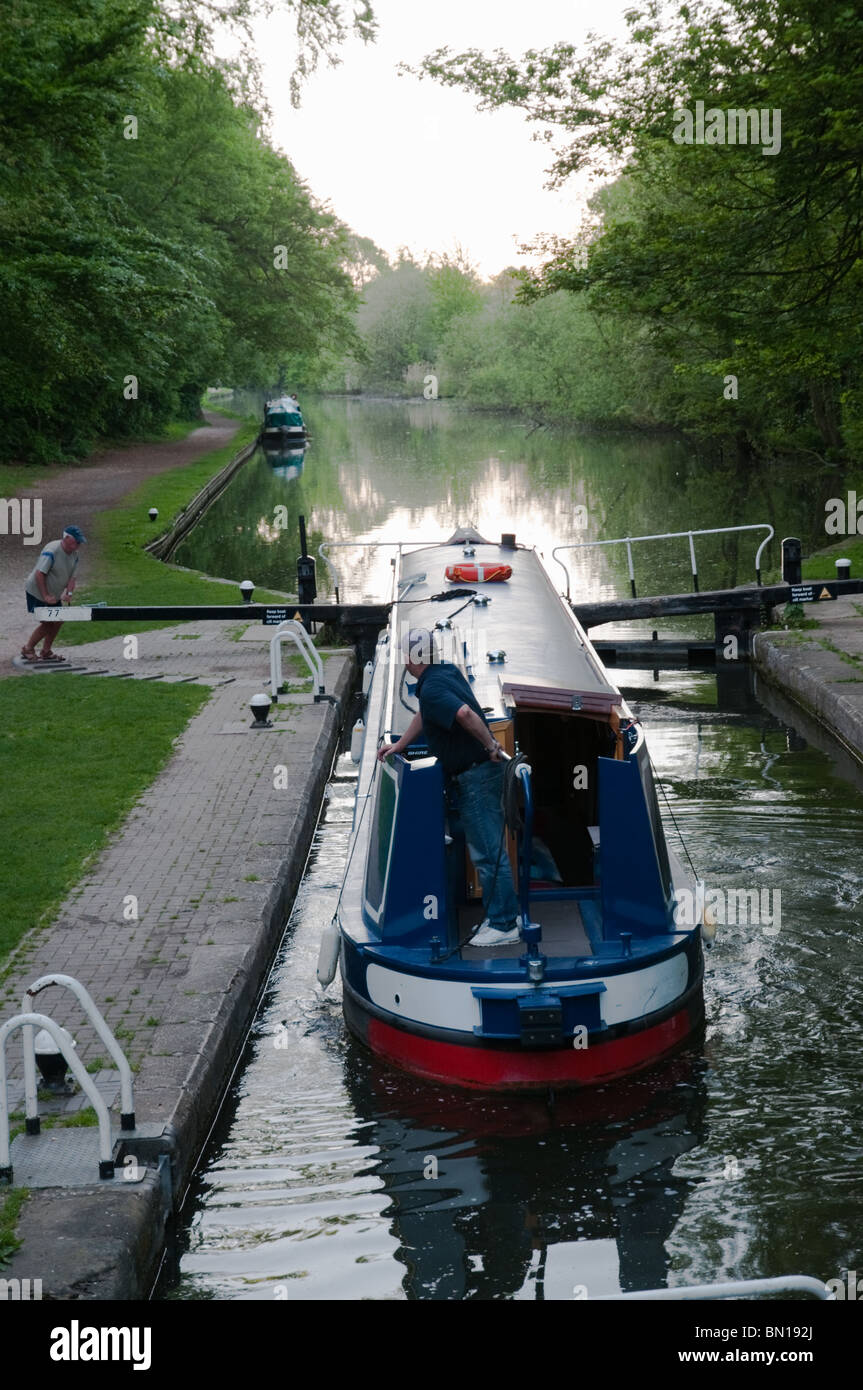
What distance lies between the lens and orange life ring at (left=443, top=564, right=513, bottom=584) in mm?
12438

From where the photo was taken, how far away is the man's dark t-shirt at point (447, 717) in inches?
297

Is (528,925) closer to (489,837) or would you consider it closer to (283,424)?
(489,837)

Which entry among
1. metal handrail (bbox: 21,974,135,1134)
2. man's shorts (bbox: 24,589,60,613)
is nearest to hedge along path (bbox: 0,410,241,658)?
man's shorts (bbox: 24,589,60,613)

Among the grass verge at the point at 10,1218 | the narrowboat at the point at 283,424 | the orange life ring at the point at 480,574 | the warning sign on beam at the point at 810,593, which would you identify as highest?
the narrowboat at the point at 283,424

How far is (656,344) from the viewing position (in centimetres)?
2323

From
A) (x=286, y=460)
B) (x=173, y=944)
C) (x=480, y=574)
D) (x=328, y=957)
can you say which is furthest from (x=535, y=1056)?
(x=286, y=460)

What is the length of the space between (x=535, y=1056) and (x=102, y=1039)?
7.44 feet

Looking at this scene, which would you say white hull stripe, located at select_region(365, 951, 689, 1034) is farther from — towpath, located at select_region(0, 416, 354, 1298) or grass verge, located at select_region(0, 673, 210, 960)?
grass verge, located at select_region(0, 673, 210, 960)

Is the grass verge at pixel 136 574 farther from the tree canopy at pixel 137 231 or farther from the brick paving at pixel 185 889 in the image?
the brick paving at pixel 185 889

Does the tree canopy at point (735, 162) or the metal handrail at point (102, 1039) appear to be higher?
the tree canopy at point (735, 162)

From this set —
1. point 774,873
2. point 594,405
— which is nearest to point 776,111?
point 774,873

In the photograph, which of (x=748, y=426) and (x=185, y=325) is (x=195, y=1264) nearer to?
(x=185, y=325)

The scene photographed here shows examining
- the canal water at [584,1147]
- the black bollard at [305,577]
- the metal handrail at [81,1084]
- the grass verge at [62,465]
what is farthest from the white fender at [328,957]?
the grass verge at [62,465]

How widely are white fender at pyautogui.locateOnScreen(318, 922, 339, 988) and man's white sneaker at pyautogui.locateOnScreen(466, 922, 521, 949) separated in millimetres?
1115
